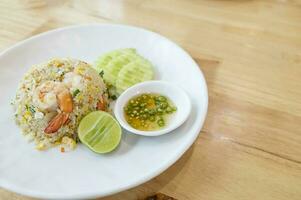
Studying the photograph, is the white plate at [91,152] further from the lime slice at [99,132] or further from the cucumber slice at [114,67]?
the cucumber slice at [114,67]

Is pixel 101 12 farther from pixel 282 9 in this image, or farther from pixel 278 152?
pixel 278 152

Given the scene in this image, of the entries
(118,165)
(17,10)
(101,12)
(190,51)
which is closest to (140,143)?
Answer: (118,165)

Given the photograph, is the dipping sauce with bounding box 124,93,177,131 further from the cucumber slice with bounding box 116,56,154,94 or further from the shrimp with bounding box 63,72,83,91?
the shrimp with bounding box 63,72,83,91

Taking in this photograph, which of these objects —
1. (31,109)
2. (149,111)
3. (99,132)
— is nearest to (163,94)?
(149,111)

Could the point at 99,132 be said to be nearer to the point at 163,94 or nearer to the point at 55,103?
the point at 55,103

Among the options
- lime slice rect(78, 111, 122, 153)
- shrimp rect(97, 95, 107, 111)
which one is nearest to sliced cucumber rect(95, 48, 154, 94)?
shrimp rect(97, 95, 107, 111)

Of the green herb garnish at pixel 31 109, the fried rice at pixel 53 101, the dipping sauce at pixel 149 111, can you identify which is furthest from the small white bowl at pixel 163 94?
the green herb garnish at pixel 31 109
